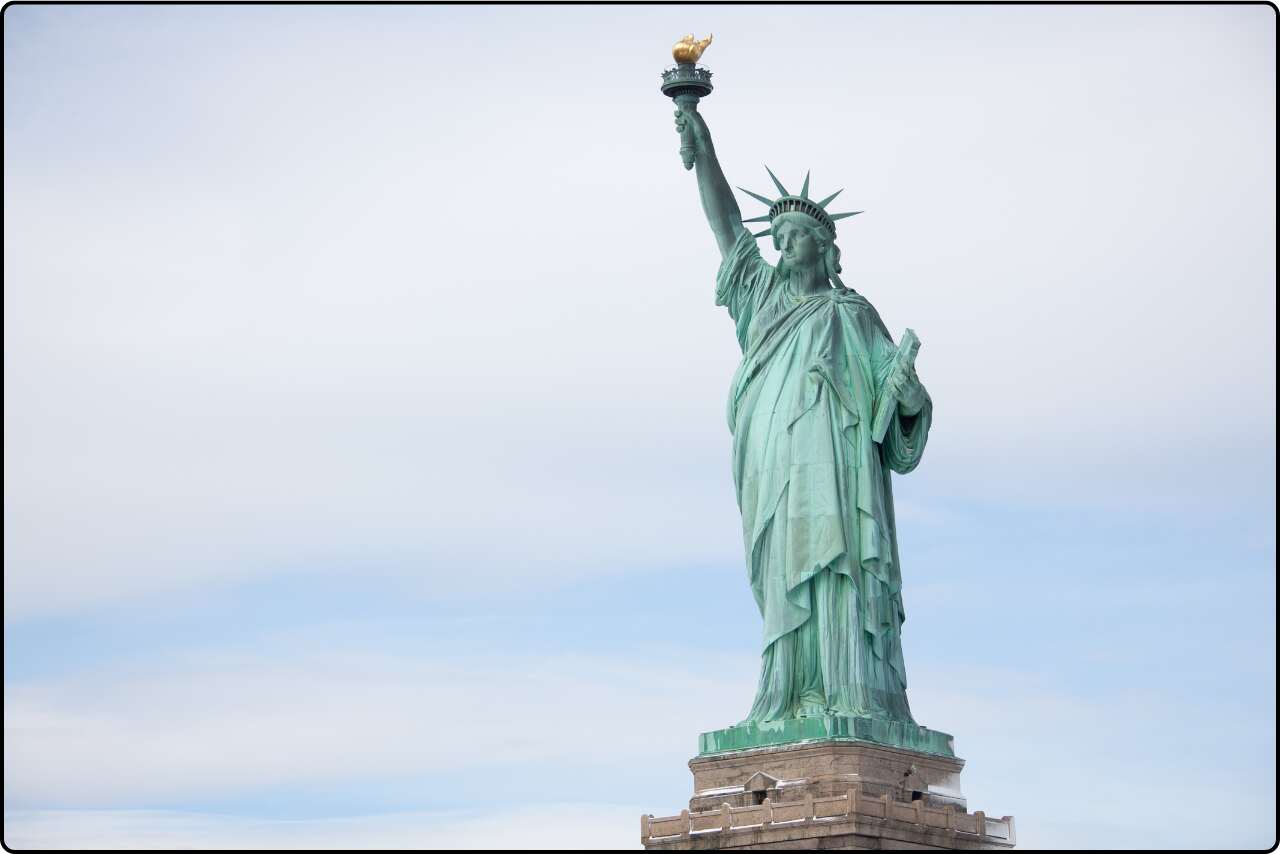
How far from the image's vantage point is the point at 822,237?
32.0m

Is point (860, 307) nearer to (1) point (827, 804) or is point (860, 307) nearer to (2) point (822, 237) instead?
(2) point (822, 237)

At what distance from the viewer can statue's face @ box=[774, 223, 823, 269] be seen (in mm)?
31875

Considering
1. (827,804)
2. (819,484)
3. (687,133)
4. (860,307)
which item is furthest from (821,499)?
(687,133)

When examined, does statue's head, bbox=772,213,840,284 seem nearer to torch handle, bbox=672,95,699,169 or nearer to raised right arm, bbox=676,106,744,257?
raised right arm, bbox=676,106,744,257

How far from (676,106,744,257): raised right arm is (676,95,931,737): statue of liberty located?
0.28 m

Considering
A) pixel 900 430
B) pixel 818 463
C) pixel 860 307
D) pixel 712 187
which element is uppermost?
pixel 712 187

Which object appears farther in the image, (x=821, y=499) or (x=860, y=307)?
(x=860, y=307)

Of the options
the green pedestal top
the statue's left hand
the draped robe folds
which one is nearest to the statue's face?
the draped robe folds

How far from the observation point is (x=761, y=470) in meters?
31.4

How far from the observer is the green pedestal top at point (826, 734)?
29.8 metres

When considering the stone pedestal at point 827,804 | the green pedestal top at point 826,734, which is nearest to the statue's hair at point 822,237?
the green pedestal top at point 826,734

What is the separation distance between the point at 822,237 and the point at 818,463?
2646mm

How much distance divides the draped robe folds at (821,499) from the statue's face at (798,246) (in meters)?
0.37

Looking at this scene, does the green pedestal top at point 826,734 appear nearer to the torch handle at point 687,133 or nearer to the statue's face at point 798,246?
the statue's face at point 798,246
